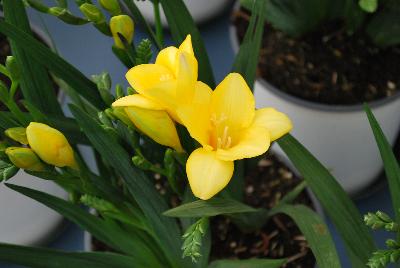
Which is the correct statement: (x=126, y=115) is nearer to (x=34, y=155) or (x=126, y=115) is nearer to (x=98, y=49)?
(x=34, y=155)

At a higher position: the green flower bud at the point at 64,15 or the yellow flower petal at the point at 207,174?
the green flower bud at the point at 64,15

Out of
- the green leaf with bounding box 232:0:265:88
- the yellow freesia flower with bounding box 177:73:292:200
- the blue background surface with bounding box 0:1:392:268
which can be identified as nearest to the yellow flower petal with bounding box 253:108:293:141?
the yellow freesia flower with bounding box 177:73:292:200

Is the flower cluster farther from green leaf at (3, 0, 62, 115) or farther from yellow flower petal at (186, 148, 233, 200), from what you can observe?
green leaf at (3, 0, 62, 115)

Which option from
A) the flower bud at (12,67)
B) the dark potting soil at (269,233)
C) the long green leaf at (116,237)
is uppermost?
the flower bud at (12,67)

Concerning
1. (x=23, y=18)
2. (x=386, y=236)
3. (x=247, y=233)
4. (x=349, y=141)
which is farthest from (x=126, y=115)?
(x=386, y=236)

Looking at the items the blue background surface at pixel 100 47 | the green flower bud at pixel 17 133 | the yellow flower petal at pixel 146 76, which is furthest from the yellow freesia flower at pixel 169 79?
the blue background surface at pixel 100 47

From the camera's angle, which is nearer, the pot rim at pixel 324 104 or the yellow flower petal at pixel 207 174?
the yellow flower petal at pixel 207 174

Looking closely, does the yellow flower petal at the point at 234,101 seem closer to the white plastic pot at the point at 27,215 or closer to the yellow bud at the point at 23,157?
the yellow bud at the point at 23,157
